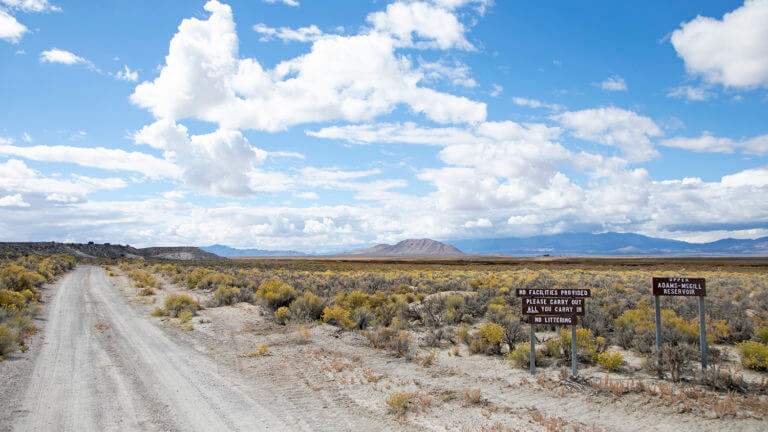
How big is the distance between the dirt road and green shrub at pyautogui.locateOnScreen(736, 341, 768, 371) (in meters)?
8.29

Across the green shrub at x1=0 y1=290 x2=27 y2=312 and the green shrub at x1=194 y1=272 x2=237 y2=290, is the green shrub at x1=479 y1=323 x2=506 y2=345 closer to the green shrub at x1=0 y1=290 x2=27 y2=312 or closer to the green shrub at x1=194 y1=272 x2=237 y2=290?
the green shrub at x1=0 y1=290 x2=27 y2=312

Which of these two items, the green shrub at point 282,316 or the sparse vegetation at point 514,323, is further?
the green shrub at point 282,316

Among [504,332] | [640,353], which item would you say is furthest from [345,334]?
[640,353]

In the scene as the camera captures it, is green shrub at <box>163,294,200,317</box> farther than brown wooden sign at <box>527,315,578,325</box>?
Yes

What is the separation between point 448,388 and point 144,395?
573 cm

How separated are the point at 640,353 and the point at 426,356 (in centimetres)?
527

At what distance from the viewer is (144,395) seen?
24.8 feet

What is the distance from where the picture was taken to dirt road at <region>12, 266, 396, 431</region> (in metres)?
6.45

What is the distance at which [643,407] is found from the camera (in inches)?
280

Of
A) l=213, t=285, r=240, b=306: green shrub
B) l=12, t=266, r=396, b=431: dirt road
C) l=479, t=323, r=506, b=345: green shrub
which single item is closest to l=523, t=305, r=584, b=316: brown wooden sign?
l=479, t=323, r=506, b=345: green shrub

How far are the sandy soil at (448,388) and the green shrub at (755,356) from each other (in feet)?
6.80

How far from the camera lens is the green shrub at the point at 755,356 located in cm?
861

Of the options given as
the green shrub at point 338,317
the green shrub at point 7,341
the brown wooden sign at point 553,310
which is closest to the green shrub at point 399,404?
the brown wooden sign at point 553,310

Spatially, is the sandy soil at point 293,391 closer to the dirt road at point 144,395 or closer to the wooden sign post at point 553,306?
the dirt road at point 144,395
